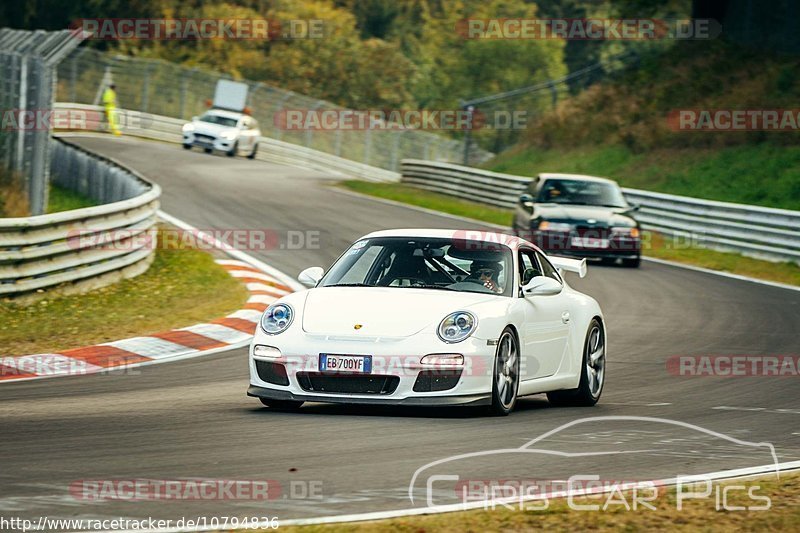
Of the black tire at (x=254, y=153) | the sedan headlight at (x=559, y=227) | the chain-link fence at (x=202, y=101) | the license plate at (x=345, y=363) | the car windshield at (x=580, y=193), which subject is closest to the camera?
the license plate at (x=345, y=363)

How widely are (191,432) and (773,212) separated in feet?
60.5

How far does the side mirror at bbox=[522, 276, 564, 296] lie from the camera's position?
968 cm

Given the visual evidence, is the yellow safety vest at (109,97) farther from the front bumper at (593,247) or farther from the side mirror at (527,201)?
the front bumper at (593,247)

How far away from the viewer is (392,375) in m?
8.79

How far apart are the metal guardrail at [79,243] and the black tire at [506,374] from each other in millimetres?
6823

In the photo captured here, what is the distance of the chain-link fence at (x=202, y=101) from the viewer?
5091cm

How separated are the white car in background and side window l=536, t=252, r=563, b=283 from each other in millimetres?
34464

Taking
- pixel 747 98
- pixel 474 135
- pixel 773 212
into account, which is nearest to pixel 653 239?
pixel 773 212

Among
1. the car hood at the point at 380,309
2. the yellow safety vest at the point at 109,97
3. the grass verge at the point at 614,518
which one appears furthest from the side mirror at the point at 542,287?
the yellow safety vest at the point at 109,97

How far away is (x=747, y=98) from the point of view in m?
37.1

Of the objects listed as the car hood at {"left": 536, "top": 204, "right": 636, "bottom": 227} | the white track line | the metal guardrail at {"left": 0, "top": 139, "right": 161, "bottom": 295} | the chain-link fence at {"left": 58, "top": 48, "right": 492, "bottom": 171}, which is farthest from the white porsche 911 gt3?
the chain-link fence at {"left": 58, "top": 48, "right": 492, "bottom": 171}

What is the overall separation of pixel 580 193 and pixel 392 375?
15794mm

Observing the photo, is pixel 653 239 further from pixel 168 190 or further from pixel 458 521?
pixel 458 521

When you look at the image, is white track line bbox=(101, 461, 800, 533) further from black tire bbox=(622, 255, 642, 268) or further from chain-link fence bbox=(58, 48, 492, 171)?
chain-link fence bbox=(58, 48, 492, 171)
